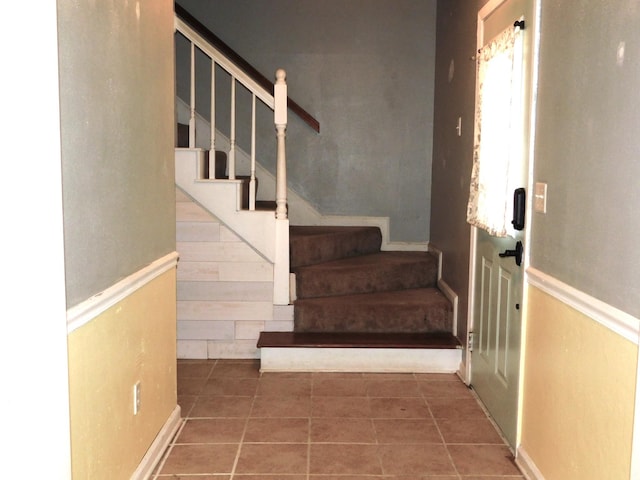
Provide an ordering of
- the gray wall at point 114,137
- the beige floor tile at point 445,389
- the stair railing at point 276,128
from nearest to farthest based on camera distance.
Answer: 1. the gray wall at point 114,137
2. the beige floor tile at point 445,389
3. the stair railing at point 276,128

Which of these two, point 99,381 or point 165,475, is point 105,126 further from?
point 165,475

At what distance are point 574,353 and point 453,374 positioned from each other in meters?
1.87

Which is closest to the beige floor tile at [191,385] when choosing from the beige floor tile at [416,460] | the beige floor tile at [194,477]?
the beige floor tile at [194,477]

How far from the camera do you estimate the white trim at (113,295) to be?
184 centimetres

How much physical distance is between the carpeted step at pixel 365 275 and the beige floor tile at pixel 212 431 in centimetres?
134

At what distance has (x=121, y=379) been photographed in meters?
2.30

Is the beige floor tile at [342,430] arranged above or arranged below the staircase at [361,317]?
below

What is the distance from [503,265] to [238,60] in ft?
8.73

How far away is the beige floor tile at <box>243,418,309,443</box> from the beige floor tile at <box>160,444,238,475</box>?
0.50 feet

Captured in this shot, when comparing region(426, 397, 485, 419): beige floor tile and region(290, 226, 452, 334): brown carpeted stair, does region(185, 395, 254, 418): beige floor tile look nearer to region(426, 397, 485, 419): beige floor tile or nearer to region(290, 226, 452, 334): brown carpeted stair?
region(290, 226, 452, 334): brown carpeted stair

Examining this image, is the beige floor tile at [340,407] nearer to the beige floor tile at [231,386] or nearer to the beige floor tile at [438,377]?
the beige floor tile at [231,386]

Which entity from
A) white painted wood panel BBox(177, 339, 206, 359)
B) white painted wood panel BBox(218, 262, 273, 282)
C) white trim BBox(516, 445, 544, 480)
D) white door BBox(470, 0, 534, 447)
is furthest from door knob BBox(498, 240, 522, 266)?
white painted wood panel BBox(177, 339, 206, 359)

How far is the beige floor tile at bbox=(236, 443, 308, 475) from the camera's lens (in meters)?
2.73

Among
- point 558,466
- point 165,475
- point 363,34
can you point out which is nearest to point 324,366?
point 165,475
